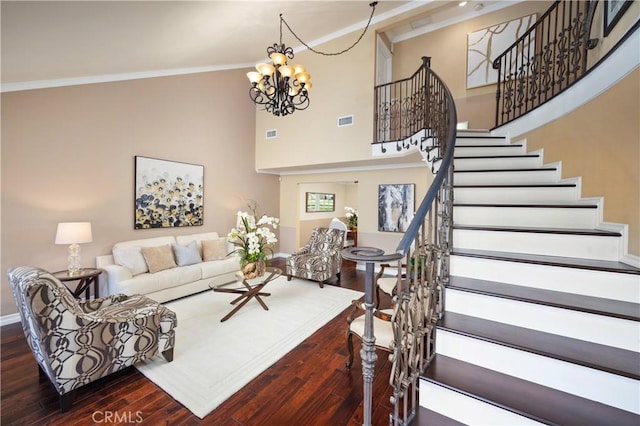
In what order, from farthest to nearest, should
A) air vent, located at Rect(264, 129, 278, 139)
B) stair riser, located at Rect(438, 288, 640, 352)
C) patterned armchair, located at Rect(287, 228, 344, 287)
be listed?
air vent, located at Rect(264, 129, 278, 139), patterned armchair, located at Rect(287, 228, 344, 287), stair riser, located at Rect(438, 288, 640, 352)

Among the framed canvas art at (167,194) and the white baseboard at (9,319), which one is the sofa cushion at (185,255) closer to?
the framed canvas art at (167,194)

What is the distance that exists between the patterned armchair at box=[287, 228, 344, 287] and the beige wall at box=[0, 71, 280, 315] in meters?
1.99

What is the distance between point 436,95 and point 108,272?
201 inches

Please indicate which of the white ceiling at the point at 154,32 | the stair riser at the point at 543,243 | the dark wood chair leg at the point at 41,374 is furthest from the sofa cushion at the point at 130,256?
the stair riser at the point at 543,243

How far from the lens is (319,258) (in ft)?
16.2

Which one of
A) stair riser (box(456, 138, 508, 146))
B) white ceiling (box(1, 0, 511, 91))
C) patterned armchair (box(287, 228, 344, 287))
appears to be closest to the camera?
white ceiling (box(1, 0, 511, 91))

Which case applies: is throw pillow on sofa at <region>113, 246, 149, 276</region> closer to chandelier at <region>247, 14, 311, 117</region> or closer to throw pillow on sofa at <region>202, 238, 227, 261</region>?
throw pillow on sofa at <region>202, 238, 227, 261</region>

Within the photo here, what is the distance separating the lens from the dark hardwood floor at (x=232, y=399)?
5.84 feet

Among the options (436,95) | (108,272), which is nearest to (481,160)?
(436,95)

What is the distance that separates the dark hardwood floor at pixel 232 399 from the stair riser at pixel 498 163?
91.1 inches

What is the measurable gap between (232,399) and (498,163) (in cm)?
346

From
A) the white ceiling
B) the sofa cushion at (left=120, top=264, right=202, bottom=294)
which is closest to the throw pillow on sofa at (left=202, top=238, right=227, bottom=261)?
the sofa cushion at (left=120, top=264, right=202, bottom=294)

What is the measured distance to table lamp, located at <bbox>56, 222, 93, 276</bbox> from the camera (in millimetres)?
3180

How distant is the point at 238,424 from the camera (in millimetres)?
1744
